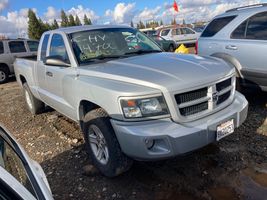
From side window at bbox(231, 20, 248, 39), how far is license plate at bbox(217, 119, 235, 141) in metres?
2.75

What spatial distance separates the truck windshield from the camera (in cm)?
425

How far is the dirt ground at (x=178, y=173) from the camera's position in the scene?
3.27 m

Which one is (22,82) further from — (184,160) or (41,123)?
(184,160)

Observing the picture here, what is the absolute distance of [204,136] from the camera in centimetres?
310

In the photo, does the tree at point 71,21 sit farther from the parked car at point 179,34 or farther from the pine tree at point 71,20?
the parked car at point 179,34

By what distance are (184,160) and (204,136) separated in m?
0.95

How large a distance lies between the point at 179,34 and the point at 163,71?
19.6 m

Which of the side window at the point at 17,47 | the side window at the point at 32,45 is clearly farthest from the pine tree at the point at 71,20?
the side window at the point at 17,47

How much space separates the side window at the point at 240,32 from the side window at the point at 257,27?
0.27ft

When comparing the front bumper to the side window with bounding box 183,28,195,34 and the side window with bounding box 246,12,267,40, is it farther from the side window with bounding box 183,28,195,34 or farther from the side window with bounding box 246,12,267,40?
the side window with bounding box 183,28,195,34

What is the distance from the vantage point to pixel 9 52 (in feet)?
44.2

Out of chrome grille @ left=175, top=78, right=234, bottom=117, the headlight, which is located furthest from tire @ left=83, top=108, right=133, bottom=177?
chrome grille @ left=175, top=78, right=234, bottom=117

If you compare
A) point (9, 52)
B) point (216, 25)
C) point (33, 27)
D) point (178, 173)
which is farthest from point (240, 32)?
point (33, 27)

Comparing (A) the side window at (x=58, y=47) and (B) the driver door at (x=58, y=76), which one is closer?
(B) the driver door at (x=58, y=76)
